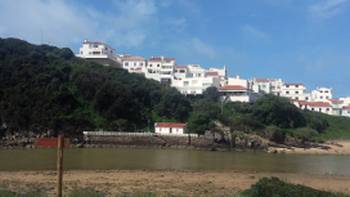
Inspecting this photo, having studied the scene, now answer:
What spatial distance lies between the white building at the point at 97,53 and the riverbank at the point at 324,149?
59.8 metres

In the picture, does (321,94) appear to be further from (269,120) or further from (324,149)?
(324,149)

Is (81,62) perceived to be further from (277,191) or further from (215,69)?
(277,191)

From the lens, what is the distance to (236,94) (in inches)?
4311

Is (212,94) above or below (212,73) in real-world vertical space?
below

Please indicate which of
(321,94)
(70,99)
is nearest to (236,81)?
(321,94)

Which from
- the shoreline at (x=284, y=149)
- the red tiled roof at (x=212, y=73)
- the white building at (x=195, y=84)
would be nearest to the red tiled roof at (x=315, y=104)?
the red tiled roof at (x=212, y=73)

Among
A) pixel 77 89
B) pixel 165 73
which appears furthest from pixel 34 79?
pixel 165 73

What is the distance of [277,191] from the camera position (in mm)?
13383

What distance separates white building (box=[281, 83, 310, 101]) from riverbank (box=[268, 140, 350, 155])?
45234 mm

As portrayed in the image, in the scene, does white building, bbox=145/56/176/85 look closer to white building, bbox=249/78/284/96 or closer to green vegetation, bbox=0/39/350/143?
green vegetation, bbox=0/39/350/143

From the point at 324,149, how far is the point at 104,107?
41029 millimetres

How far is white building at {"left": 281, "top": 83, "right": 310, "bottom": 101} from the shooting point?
13600 centimetres

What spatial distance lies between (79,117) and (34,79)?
11538mm

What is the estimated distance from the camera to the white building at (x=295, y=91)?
13600 centimetres
